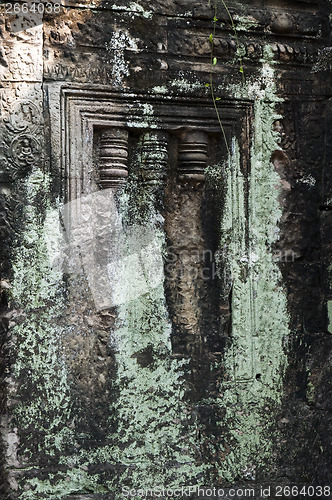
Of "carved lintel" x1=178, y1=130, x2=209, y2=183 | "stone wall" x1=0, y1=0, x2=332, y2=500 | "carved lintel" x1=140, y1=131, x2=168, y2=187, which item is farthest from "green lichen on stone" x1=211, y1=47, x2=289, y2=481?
"carved lintel" x1=140, y1=131, x2=168, y2=187

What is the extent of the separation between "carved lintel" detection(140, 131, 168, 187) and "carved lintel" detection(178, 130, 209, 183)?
98 mm

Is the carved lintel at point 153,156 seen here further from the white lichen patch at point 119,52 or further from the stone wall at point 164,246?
the white lichen patch at point 119,52

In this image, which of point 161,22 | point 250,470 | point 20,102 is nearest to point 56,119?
point 20,102

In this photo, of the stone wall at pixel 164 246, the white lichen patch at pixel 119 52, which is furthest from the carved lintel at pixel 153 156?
the white lichen patch at pixel 119 52

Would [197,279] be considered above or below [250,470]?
above

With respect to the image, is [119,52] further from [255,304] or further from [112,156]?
[255,304]

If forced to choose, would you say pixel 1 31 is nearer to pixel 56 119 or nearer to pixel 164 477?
pixel 56 119

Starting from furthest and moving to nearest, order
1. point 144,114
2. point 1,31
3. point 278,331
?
point 278,331, point 144,114, point 1,31

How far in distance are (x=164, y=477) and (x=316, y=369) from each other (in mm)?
965

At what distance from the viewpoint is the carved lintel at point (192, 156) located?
2.98 metres

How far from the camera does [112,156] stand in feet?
9.40

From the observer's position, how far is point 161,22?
2912mm

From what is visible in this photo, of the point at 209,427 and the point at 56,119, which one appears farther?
the point at 209,427

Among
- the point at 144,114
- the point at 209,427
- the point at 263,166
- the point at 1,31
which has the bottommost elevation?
the point at 209,427
